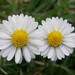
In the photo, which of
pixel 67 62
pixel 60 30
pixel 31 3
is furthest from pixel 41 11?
pixel 60 30

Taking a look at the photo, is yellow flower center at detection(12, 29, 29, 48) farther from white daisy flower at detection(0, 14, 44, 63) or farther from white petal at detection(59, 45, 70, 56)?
white petal at detection(59, 45, 70, 56)

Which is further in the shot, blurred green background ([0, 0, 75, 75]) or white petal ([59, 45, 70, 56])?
blurred green background ([0, 0, 75, 75])

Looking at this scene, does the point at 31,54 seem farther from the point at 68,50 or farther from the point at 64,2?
the point at 64,2

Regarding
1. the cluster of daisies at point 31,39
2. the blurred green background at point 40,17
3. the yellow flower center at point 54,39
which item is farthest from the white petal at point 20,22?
the blurred green background at point 40,17

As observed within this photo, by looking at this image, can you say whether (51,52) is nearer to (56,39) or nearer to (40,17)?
(56,39)

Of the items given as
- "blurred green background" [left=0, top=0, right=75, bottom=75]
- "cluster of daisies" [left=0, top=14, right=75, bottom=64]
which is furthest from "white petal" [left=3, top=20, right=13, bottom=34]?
"blurred green background" [left=0, top=0, right=75, bottom=75]

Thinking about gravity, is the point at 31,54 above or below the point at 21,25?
below
